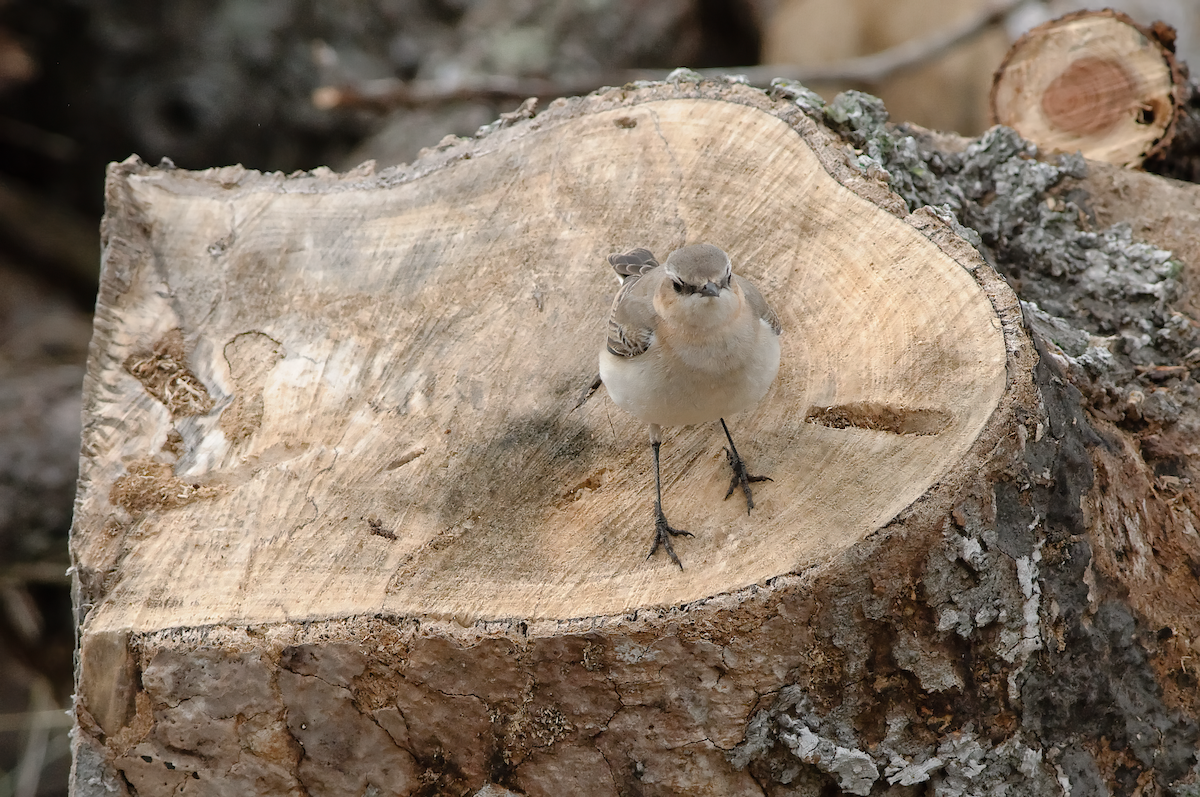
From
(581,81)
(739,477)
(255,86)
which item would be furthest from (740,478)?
(255,86)

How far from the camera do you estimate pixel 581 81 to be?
6977 mm

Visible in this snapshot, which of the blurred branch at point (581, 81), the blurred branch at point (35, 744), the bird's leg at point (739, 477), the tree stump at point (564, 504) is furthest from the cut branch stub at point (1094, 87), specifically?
the blurred branch at point (35, 744)

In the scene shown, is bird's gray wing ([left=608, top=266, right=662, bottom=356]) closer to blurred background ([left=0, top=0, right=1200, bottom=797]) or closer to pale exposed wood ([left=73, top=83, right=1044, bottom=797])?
pale exposed wood ([left=73, top=83, right=1044, bottom=797])

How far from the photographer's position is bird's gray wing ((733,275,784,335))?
3214 millimetres

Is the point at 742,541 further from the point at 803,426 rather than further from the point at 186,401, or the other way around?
the point at 186,401

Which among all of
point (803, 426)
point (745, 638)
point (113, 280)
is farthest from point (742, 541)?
point (113, 280)

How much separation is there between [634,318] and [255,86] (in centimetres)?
573

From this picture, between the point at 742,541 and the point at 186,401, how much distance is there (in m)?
2.16

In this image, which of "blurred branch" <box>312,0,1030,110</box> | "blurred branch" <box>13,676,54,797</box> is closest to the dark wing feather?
"blurred branch" <box>312,0,1030,110</box>

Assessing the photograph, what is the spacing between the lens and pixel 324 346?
12.3 feet

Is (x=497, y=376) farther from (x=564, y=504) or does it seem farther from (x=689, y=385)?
(x=689, y=385)

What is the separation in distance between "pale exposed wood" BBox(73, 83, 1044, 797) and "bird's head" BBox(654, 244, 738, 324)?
43cm

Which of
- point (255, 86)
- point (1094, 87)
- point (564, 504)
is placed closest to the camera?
point (564, 504)

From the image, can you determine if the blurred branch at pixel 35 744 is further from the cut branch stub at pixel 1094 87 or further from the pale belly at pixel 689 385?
the cut branch stub at pixel 1094 87
